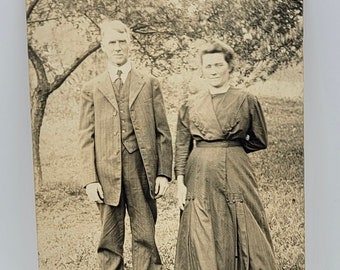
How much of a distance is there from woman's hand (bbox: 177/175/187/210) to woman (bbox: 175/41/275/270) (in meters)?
0.01

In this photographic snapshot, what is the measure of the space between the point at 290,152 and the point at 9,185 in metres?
0.70

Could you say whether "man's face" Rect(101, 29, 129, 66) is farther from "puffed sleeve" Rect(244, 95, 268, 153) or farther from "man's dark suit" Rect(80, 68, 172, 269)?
"puffed sleeve" Rect(244, 95, 268, 153)

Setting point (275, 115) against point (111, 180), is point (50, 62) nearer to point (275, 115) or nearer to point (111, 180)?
point (111, 180)

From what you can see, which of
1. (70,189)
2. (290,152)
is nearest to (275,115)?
(290,152)

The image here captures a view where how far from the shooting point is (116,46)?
4.70 feet

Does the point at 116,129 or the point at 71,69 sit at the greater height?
the point at 71,69

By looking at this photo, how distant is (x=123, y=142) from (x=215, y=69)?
28cm

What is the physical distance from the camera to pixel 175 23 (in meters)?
Result: 1.42

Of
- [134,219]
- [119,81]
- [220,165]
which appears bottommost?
[134,219]

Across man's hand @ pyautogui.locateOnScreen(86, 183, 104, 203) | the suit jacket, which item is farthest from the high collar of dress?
man's hand @ pyautogui.locateOnScreen(86, 183, 104, 203)

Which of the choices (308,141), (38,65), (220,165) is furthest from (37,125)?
(308,141)

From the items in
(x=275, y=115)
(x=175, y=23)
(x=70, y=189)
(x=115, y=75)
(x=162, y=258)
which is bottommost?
(x=162, y=258)

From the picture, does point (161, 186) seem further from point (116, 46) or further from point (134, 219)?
point (116, 46)

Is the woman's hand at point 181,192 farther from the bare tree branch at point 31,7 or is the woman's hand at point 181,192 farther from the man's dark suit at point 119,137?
the bare tree branch at point 31,7
